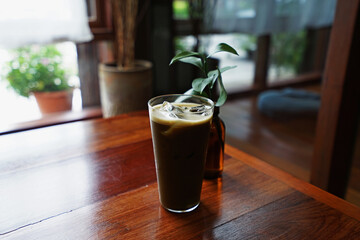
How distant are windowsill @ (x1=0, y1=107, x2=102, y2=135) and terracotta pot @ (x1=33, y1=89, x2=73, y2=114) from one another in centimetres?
7

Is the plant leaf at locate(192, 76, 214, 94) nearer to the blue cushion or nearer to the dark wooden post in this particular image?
the dark wooden post

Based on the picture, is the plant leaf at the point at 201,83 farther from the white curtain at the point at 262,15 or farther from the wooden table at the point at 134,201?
the white curtain at the point at 262,15

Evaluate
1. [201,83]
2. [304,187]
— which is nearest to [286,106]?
[304,187]

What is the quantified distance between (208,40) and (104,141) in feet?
7.45

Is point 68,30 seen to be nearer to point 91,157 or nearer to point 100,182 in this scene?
point 91,157

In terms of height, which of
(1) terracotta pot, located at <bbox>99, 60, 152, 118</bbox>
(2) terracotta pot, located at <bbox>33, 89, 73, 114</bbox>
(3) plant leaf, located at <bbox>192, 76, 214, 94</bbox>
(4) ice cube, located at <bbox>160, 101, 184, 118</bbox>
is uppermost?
(3) plant leaf, located at <bbox>192, 76, 214, 94</bbox>

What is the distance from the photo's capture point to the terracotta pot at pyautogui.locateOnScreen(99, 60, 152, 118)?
2.09m

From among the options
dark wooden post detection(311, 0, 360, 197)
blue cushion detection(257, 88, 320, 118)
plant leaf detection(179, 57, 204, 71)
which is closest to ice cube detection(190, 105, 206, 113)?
plant leaf detection(179, 57, 204, 71)

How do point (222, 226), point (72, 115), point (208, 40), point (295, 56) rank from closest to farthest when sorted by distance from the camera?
point (222, 226) → point (72, 115) → point (208, 40) → point (295, 56)

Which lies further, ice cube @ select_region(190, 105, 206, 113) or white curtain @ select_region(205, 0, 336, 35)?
white curtain @ select_region(205, 0, 336, 35)

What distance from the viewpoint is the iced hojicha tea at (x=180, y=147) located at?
598 millimetres

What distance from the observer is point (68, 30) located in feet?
7.18

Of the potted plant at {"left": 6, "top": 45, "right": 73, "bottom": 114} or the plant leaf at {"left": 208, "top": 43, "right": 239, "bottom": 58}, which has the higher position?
the plant leaf at {"left": 208, "top": 43, "right": 239, "bottom": 58}

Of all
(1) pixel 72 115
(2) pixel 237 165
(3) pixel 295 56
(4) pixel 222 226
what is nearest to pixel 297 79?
(3) pixel 295 56
